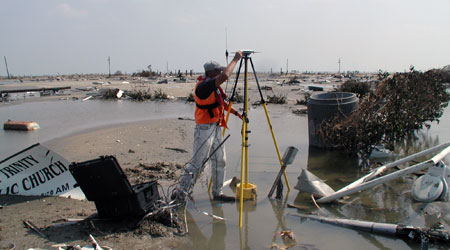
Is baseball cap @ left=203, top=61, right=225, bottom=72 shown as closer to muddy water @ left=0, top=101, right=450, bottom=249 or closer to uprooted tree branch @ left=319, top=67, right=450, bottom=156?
muddy water @ left=0, top=101, right=450, bottom=249

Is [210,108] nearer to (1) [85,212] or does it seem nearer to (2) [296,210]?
(2) [296,210]

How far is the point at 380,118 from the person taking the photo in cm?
734

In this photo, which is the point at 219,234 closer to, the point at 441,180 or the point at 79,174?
the point at 79,174

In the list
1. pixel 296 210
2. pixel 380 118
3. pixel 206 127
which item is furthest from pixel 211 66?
pixel 380 118

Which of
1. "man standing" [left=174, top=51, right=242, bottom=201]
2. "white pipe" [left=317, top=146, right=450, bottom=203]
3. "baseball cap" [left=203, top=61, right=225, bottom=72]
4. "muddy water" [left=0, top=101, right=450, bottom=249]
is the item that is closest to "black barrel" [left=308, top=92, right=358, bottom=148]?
"muddy water" [left=0, top=101, right=450, bottom=249]

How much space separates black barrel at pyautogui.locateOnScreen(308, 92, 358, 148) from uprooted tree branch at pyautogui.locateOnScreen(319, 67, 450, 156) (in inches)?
6.7

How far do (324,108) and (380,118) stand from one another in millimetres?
1223

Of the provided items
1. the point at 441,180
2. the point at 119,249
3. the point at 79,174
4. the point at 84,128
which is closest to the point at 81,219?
the point at 79,174

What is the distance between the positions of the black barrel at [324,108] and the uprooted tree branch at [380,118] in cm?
17

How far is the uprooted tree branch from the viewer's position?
283 inches

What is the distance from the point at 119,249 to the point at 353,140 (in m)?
5.30

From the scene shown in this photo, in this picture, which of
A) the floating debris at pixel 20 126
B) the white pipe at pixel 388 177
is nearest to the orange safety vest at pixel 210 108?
the white pipe at pixel 388 177

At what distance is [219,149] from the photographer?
203 inches

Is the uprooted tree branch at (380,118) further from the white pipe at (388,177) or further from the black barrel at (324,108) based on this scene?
the white pipe at (388,177)
